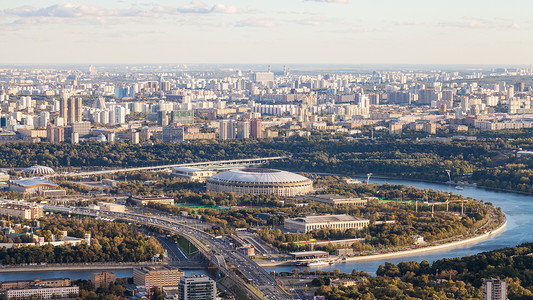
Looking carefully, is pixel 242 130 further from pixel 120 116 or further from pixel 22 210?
pixel 22 210

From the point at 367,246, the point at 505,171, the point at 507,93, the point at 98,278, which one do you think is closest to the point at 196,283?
the point at 98,278

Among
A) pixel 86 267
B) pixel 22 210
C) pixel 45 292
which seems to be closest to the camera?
pixel 45 292

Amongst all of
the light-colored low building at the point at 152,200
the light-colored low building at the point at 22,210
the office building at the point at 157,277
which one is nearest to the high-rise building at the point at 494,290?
the office building at the point at 157,277

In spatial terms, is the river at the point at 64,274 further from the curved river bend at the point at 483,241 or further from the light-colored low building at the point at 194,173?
the light-colored low building at the point at 194,173

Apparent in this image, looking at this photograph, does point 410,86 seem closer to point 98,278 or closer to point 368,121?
point 368,121

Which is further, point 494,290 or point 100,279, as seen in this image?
point 100,279

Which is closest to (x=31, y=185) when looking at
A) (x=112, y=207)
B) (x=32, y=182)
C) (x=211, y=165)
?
(x=32, y=182)
